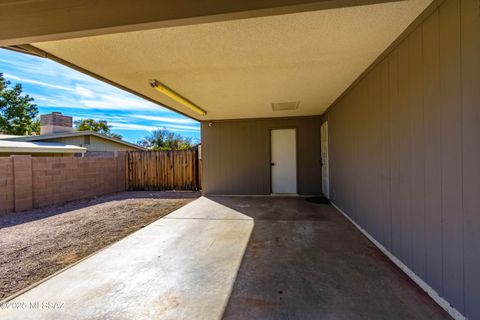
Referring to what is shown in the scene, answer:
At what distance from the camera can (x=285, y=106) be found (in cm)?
504

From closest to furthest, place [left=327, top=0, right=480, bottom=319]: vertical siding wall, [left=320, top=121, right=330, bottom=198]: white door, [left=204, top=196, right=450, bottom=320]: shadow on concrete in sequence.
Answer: [left=327, top=0, right=480, bottom=319]: vertical siding wall
[left=204, top=196, right=450, bottom=320]: shadow on concrete
[left=320, top=121, right=330, bottom=198]: white door

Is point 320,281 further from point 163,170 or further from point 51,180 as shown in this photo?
point 163,170

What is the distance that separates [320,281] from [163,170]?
280 inches

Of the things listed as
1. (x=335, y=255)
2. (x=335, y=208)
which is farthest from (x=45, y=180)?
(x=335, y=208)

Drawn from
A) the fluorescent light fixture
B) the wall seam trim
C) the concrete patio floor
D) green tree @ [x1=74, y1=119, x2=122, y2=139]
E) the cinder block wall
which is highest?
green tree @ [x1=74, y1=119, x2=122, y2=139]

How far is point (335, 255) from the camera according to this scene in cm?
252

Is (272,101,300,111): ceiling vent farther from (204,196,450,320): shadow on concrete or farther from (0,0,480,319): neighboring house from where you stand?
(204,196,450,320): shadow on concrete

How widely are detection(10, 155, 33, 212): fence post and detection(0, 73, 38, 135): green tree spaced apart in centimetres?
→ 1361

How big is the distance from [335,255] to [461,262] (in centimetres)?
123

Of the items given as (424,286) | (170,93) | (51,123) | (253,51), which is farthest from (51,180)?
(424,286)

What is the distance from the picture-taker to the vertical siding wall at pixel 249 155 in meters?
6.16

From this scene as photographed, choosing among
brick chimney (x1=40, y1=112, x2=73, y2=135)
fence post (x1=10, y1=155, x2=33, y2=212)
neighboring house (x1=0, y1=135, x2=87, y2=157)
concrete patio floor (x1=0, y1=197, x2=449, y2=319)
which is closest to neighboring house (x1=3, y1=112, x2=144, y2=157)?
brick chimney (x1=40, y1=112, x2=73, y2=135)

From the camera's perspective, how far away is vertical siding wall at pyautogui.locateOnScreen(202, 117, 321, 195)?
6.16m

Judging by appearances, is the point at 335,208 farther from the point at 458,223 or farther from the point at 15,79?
the point at 15,79
